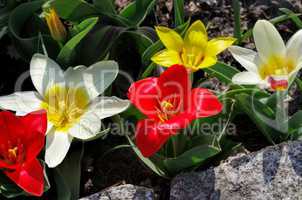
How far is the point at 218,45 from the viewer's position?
1801 millimetres

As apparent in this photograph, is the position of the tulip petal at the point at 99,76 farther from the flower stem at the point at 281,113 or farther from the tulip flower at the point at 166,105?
the flower stem at the point at 281,113

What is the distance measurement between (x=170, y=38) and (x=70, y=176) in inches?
22.1

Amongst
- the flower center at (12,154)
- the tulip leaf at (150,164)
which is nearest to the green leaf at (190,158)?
the tulip leaf at (150,164)

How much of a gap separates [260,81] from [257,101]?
4.2 inches

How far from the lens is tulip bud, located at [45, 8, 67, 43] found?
1.85m

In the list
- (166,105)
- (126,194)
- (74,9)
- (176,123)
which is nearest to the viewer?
(176,123)

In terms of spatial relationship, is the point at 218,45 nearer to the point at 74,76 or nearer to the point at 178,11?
the point at 178,11

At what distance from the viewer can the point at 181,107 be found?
1.69 meters

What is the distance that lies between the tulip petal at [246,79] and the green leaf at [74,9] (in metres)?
0.64

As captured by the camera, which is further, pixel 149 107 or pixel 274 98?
pixel 274 98

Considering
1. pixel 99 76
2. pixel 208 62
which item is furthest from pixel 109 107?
pixel 208 62

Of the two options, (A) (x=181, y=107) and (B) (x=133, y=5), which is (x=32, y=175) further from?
(B) (x=133, y=5)

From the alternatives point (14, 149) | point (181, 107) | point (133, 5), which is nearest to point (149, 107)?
point (181, 107)

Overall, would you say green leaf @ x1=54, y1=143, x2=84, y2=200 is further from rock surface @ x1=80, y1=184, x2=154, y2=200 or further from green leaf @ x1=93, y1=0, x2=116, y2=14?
green leaf @ x1=93, y1=0, x2=116, y2=14
